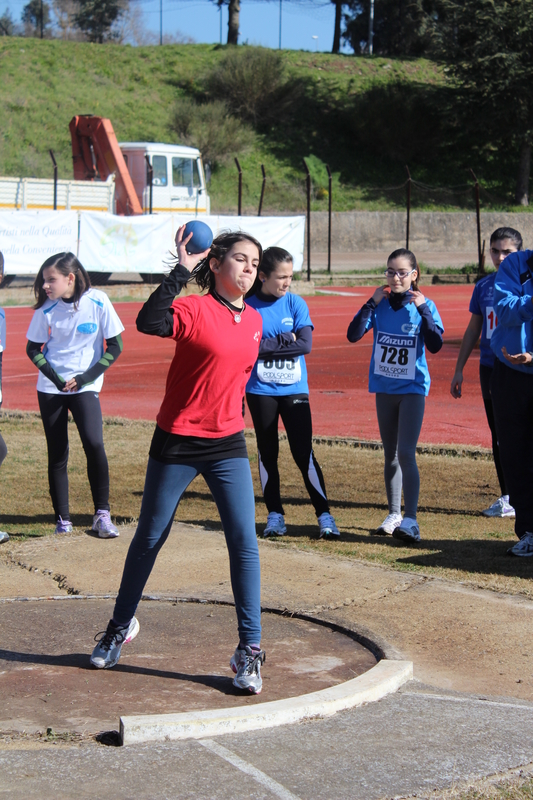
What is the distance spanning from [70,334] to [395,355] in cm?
232

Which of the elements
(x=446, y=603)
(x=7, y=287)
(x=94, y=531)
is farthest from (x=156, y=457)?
(x=7, y=287)

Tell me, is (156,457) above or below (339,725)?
above

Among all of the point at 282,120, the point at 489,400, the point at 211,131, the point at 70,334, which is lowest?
the point at 489,400

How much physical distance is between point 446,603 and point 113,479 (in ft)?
13.8

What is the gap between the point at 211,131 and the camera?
51.2 m

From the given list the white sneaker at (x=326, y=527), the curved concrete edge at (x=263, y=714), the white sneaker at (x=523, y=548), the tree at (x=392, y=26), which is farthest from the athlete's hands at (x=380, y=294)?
the tree at (x=392, y=26)

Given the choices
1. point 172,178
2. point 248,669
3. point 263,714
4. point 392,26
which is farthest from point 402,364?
point 392,26

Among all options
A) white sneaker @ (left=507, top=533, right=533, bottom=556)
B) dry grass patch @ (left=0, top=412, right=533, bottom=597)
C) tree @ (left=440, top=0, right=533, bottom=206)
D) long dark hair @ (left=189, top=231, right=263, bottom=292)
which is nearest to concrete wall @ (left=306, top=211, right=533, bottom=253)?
tree @ (left=440, top=0, right=533, bottom=206)

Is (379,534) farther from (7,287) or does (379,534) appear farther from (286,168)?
(286,168)

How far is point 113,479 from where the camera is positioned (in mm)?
8523

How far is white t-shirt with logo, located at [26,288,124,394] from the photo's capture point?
21.4 feet

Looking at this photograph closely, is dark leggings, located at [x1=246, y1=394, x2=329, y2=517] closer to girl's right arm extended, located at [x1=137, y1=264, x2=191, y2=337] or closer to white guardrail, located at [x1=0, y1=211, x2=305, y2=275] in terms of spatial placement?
girl's right arm extended, located at [x1=137, y1=264, x2=191, y2=337]

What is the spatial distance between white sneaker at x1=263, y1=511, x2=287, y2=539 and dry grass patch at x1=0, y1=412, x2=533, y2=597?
0.07m

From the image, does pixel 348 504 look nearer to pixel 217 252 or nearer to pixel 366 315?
pixel 366 315
